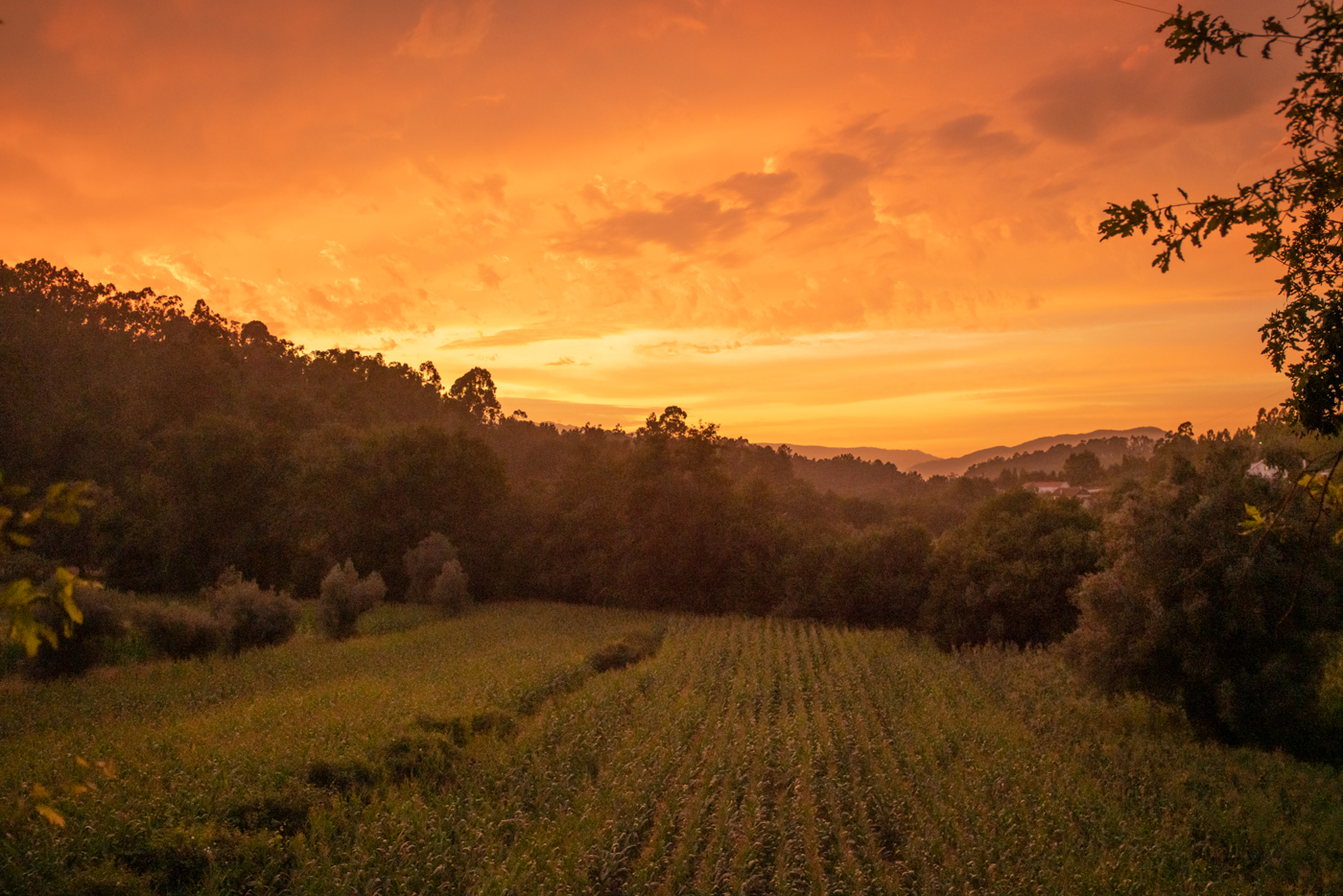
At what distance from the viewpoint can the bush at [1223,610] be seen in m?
18.7

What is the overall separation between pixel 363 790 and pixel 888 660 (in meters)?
20.2

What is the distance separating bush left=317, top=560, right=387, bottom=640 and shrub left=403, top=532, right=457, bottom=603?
9.96 meters

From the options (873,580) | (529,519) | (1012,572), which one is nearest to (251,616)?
(529,519)

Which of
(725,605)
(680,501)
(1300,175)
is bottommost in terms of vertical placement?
(725,605)

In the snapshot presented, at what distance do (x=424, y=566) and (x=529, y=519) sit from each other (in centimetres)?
877

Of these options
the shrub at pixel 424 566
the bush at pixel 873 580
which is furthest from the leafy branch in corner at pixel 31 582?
the shrub at pixel 424 566

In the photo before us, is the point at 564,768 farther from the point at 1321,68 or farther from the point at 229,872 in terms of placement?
the point at 1321,68

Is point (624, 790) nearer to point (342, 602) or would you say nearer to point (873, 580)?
point (342, 602)

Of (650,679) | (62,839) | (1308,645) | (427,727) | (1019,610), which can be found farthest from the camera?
(1019,610)

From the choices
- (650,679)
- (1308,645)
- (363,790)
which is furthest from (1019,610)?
(363,790)

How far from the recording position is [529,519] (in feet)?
164

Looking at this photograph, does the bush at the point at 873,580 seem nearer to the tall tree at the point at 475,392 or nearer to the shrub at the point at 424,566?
the shrub at the point at 424,566

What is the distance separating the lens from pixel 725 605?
4556 centimetres

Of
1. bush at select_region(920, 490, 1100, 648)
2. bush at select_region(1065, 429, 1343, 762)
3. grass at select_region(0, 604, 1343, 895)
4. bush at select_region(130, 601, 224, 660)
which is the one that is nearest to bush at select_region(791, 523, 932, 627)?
bush at select_region(920, 490, 1100, 648)
